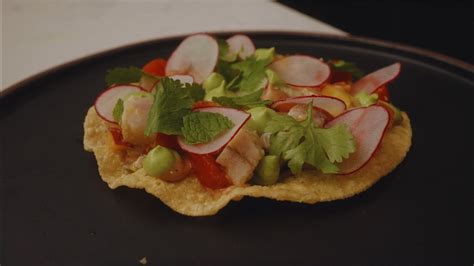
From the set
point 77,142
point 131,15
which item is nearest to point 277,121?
point 77,142

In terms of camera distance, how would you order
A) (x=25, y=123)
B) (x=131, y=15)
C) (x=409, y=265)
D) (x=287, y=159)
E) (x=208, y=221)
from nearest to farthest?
1. (x=409, y=265)
2. (x=208, y=221)
3. (x=287, y=159)
4. (x=25, y=123)
5. (x=131, y=15)

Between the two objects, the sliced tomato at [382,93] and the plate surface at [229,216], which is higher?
the sliced tomato at [382,93]

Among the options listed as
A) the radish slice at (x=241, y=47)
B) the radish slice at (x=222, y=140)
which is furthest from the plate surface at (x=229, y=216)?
the radish slice at (x=241, y=47)

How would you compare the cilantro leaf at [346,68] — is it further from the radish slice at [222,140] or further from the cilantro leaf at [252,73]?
the radish slice at [222,140]

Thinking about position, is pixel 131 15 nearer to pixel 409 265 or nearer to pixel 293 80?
pixel 293 80

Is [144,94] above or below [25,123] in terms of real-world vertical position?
above

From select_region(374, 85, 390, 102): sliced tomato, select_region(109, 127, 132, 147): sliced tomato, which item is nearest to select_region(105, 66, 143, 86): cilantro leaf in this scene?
select_region(109, 127, 132, 147): sliced tomato
